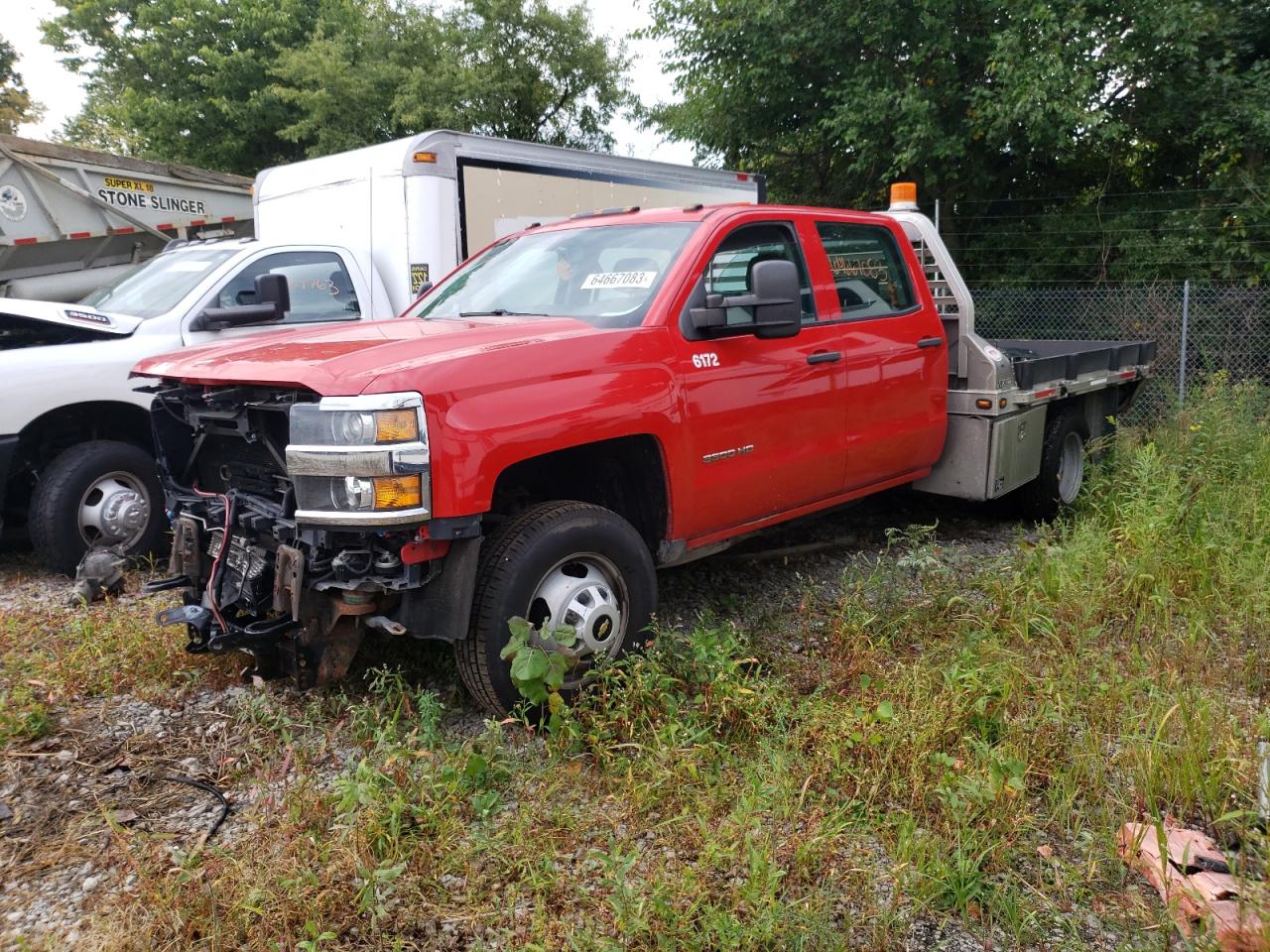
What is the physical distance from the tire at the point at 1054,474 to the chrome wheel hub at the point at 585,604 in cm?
389

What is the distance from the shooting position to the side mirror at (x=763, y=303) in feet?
14.0

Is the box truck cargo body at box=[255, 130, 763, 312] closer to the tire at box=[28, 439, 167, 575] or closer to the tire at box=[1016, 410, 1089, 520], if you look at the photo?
the tire at box=[28, 439, 167, 575]

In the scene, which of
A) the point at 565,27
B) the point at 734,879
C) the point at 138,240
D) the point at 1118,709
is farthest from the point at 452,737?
the point at 565,27

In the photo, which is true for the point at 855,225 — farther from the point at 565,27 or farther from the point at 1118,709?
the point at 565,27

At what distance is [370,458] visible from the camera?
3293 mm

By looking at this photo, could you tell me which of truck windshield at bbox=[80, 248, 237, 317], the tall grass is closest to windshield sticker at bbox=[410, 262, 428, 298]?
truck windshield at bbox=[80, 248, 237, 317]

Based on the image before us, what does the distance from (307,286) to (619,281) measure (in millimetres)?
3359

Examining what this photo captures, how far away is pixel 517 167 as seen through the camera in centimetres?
839

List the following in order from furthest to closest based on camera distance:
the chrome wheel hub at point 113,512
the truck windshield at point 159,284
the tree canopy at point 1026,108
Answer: the tree canopy at point 1026,108 < the truck windshield at point 159,284 < the chrome wheel hub at point 113,512

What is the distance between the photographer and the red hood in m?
3.43

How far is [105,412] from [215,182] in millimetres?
8090

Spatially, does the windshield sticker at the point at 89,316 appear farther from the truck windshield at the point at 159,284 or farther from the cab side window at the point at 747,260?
the cab side window at the point at 747,260

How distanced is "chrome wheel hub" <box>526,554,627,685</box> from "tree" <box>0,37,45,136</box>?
106 feet

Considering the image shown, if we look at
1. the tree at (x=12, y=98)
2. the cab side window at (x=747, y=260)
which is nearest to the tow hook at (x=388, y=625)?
the cab side window at (x=747, y=260)
